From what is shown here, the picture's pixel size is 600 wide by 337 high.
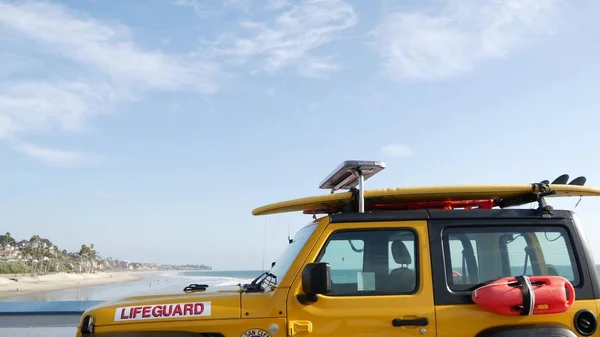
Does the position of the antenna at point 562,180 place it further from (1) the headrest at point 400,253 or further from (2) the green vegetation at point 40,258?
(2) the green vegetation at point 40,258

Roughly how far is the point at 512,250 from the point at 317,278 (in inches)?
60.2

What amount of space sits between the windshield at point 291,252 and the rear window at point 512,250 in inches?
40.6

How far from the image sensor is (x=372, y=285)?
394 centimetres

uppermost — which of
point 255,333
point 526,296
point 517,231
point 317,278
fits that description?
point 517,231

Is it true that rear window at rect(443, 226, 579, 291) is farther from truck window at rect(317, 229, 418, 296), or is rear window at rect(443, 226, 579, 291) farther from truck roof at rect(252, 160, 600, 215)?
truck window at rect(317, 229, 418, 296)

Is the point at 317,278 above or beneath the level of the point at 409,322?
above

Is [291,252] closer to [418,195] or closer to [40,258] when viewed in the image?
[418,195]

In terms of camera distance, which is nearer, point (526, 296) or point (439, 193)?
point (526, 296)

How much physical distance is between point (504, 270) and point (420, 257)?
645 mm

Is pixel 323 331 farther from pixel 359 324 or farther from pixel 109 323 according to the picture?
pixel 109 323

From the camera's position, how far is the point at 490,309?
377 cm

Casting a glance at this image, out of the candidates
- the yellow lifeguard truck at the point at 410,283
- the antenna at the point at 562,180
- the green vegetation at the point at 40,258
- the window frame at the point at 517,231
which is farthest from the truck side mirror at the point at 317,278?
the green vegetation at the point at 40,258

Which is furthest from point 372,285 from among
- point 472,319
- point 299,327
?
point 472,319

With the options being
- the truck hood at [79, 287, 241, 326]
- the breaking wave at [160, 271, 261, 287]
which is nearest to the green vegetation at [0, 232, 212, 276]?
the breaking wave at [160, 271, 261, 287]
